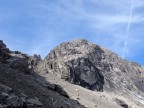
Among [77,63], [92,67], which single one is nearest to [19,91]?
[77,63]

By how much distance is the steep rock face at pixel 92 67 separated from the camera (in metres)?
107

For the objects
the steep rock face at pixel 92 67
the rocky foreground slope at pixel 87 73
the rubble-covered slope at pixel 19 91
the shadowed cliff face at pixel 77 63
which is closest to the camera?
the rubble-covered slope at pixel 19 91

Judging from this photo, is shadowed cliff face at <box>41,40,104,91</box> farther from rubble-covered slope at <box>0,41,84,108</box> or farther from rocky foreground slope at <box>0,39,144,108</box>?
rubble-covered slope at <box>0,41,84,108</box>

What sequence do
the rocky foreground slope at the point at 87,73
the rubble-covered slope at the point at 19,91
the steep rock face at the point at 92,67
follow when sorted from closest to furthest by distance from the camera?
the rubble-covered slope at the point at 19,91 → the rocky foreground slope at the point at 87,73 → the steep rock face at the point at 92,67

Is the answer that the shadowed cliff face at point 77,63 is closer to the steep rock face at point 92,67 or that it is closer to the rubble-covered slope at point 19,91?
the steep rock face at point 92,67

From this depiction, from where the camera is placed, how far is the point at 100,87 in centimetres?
11619

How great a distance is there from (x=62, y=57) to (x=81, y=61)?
21.2 ft

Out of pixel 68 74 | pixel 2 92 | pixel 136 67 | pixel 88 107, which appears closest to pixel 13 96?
pixel 2 92

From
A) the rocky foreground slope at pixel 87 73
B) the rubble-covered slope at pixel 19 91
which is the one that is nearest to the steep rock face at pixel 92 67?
the rocky foreground slope at pixel 87 73

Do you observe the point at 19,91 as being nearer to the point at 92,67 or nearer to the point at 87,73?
the point at 87,73

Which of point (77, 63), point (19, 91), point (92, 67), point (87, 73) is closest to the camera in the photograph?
point (19, 91)

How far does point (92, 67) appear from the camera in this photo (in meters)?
119

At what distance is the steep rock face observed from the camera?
10712 centimetres

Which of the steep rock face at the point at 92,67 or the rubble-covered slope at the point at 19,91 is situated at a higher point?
the steep rock face at the point at 92,67
